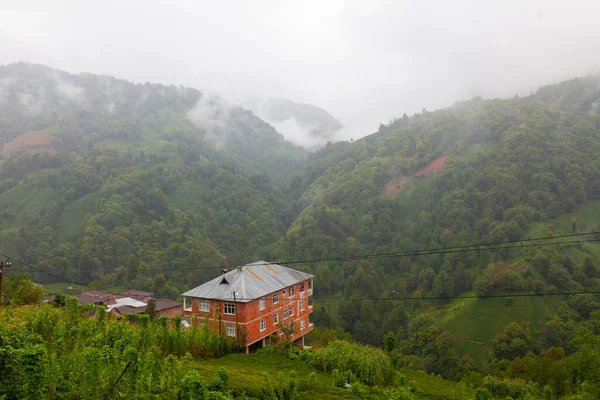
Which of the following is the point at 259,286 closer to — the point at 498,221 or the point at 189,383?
the point at 189,383

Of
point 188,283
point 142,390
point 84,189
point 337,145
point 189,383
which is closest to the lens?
point 189,383

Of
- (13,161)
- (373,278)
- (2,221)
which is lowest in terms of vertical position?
(373,278)

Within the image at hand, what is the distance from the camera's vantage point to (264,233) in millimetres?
113250

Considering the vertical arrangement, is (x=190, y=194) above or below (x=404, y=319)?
above

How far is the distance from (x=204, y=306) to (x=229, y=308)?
2201mm

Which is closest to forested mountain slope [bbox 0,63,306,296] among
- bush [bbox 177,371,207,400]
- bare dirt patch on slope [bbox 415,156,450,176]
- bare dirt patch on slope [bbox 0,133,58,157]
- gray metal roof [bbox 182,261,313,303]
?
bare dirt patch on slope [bbox 0,133,58,157]

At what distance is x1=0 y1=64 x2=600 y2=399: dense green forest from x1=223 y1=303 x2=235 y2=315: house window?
10.6 metres

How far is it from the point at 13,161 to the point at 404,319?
110 metres

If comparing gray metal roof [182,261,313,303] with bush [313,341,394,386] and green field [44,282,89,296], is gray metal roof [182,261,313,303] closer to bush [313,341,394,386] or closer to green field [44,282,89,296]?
bush [313,341,394,386]

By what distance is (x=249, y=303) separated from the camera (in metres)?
28.0

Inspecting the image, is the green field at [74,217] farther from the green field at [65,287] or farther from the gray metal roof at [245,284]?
the gray metal roof at [245,284]

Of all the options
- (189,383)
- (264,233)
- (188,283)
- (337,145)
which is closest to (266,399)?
(189,383)

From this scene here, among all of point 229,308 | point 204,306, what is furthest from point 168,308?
point 229,308

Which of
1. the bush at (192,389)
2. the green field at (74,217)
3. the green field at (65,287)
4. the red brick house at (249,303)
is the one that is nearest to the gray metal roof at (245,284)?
the red brick house at (249,303)
